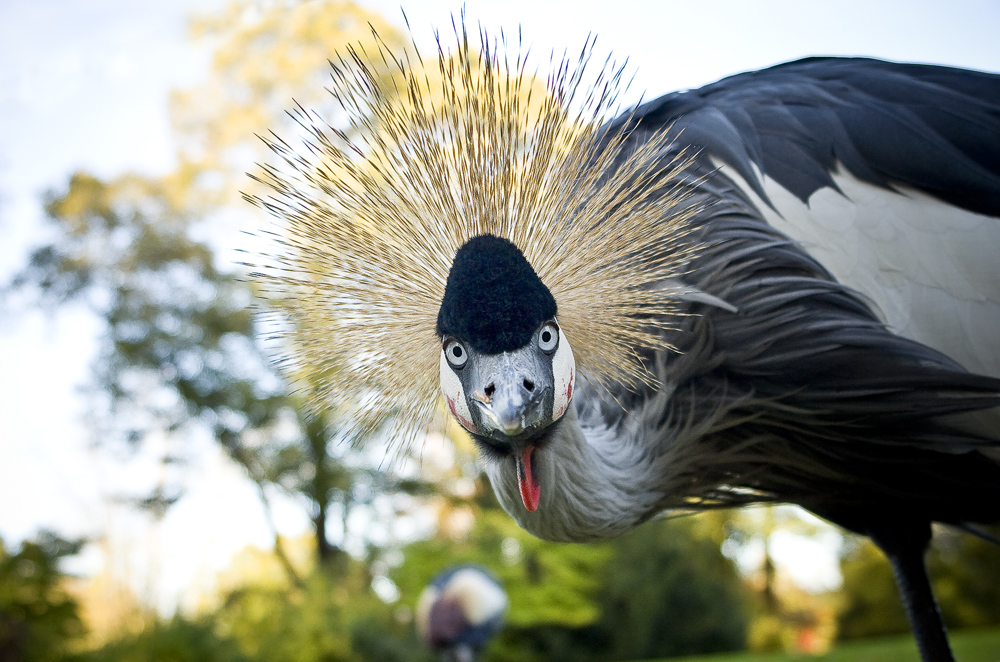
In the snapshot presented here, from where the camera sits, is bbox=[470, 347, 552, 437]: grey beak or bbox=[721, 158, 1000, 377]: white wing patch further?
bbox=[721, 158, 1000, 377]: white wing patch

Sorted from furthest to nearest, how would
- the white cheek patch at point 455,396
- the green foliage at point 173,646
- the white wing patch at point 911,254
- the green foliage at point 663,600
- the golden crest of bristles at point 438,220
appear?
the green foliage at point 663,600 → the green foliage at point 173,646 → the white wing patch at point 911,254 → the golden crest of bristles at point 438,220 → the white cheek patch at point 455,396

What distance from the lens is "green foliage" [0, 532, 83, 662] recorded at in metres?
4.94

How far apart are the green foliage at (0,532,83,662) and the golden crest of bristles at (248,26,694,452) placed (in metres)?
4.96

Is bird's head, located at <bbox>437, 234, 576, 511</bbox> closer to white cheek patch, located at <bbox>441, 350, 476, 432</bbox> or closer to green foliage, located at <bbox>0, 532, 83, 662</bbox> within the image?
white cheek patch, located at <bbox>441, 350, 476, 432</bbox>

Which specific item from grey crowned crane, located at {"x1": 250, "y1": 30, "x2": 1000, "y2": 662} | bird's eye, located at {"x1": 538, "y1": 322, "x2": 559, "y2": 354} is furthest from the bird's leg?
bird's eye, located at {"x1": 538, "y1": 322, "x2": 559, "y2": 354}

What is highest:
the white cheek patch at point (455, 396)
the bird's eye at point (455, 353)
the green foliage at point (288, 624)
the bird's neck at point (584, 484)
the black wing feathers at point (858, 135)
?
the black wing feathers at point (858, 135)

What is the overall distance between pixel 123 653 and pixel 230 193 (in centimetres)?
551

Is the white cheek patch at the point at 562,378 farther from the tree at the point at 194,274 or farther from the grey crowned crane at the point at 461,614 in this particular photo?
the tree at the point at 194,274

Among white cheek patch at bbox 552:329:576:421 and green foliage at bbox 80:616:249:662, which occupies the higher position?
white cheek patch at bbox 552:329:576:421

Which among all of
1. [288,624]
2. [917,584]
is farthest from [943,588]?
[917,584]

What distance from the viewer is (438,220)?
122 centimetres

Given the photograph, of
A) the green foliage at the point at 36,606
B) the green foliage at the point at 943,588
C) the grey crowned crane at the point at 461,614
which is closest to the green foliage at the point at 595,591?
the grey crowned crane at the point at 461,614

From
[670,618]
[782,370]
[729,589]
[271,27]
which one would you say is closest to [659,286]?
[782,370]

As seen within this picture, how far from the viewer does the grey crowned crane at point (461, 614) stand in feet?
18.9
